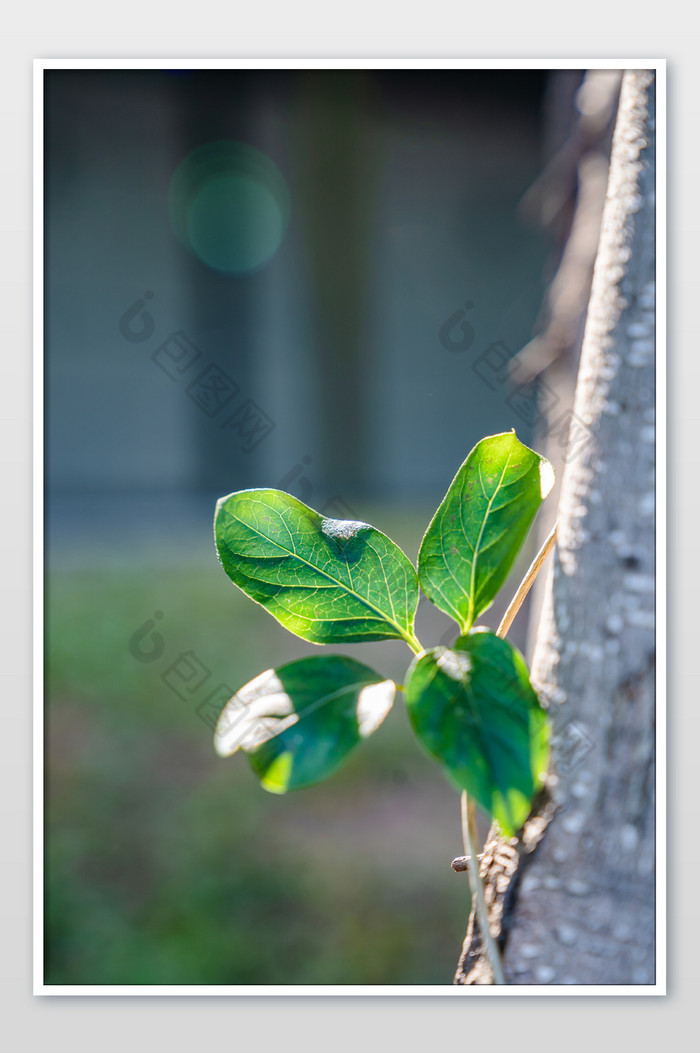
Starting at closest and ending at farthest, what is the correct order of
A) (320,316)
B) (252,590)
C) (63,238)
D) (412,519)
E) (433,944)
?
(252,590) → (433,944) → (412,519) → (63,238) → (320,316)

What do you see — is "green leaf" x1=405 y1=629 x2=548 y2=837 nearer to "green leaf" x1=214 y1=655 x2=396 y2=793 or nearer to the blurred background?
"green leaf" x1=214 y1=655 x2=396 y2=793

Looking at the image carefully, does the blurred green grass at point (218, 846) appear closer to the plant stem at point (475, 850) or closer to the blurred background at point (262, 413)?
the blurred background at point (262, 413)

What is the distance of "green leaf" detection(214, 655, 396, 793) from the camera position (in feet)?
1.13

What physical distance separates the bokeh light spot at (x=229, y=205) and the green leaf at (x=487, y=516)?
2.86 m

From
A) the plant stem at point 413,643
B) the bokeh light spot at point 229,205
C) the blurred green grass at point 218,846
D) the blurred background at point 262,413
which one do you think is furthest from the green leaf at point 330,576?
the bokeh light spot at point 229,205

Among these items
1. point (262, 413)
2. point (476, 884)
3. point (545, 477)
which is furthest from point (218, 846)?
point (262, 413)

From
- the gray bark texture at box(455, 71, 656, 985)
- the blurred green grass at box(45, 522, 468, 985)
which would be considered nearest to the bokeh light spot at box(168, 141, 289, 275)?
the blurred green grass at box(45, 522, 468, 985)

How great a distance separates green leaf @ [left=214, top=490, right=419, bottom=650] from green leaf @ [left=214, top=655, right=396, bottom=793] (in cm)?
3

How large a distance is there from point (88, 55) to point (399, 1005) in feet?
2.51

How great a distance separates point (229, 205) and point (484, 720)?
296cm

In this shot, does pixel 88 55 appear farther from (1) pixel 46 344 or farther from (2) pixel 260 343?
(2) pixel 260 343

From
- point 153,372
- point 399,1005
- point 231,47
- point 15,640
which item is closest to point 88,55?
point 231,47

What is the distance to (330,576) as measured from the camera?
397 mm

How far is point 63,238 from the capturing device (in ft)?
10.5
